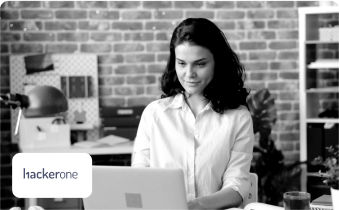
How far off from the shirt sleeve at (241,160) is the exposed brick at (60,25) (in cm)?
253

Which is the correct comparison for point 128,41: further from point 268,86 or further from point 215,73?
point 215,73

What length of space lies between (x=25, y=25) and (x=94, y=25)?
0.53m

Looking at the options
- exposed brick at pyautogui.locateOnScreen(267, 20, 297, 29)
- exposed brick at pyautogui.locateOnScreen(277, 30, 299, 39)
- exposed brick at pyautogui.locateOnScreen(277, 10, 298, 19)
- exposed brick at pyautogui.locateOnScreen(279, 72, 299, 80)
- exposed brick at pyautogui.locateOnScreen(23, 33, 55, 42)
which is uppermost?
exposed brick at pyautogui.locateOnScreen(277, 10, 298, 19)

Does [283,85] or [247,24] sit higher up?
[247,24]

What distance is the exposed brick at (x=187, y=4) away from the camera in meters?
4.45

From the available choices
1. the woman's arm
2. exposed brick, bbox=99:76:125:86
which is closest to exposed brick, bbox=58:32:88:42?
exposed brick, bbox=99:76:125:86

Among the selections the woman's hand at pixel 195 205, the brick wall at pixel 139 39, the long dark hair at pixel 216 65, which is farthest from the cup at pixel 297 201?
the brick wall at pixel 139 39

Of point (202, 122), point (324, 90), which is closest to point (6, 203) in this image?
point (324, 90)

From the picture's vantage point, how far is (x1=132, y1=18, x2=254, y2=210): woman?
6.59ft

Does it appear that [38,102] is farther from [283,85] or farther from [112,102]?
[283,85]

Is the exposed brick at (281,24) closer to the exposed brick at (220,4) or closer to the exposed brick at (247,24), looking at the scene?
the exposed brick at (247,24)

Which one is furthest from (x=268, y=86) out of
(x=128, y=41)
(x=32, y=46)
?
(x=32, y=46)

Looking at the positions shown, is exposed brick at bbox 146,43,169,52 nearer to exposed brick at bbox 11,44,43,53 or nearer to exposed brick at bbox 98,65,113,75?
exposed brick at bbox 98,65,113,75

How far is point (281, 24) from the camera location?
→ 4555 mm
